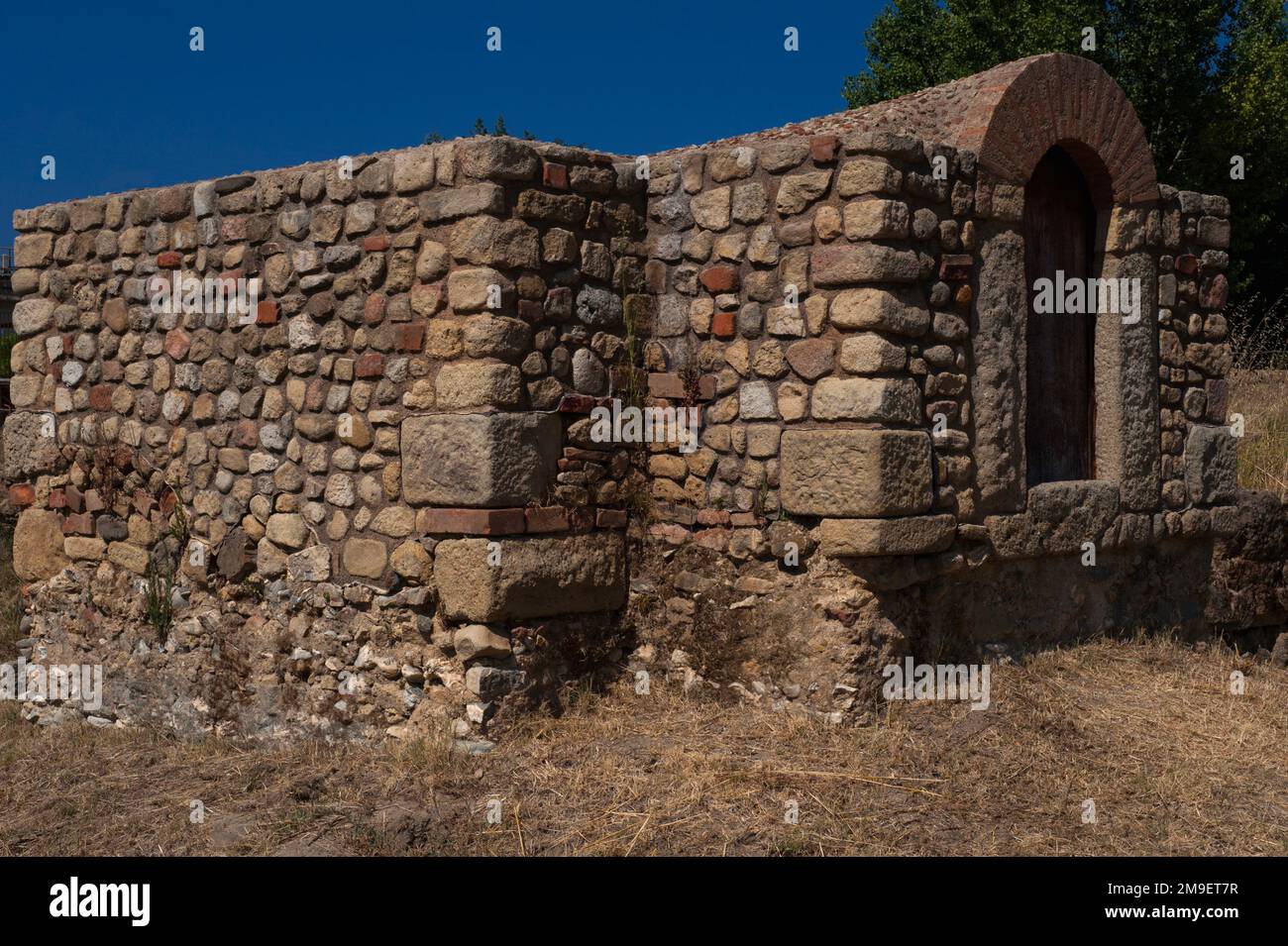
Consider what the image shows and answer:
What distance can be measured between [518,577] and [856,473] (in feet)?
4.88

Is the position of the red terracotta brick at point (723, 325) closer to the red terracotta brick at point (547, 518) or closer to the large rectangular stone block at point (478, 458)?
the large rectangular stone block at point (478, 458)

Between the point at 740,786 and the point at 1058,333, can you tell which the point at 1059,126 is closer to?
the point at 1058,333

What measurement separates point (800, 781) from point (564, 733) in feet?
3.59

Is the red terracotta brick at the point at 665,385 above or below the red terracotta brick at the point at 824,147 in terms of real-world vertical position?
below

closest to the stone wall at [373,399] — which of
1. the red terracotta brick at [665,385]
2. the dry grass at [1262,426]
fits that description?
the red terracotta brick at [665,385]

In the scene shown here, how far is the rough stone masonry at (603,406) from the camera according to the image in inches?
211

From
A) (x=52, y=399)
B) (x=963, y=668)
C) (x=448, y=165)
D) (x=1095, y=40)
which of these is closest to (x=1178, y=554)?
(x=963, y=668)

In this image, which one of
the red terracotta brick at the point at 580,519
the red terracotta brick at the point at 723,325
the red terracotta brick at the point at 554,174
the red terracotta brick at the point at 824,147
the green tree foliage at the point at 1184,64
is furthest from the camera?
the green tree foliage at the point at 1184,64

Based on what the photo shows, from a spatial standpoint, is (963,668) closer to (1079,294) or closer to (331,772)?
(1079,294)

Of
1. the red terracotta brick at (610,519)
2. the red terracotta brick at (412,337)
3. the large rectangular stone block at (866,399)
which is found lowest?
the red terracotta brick at (610,519)

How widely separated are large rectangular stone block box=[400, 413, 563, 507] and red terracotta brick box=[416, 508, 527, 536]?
0.04 meters

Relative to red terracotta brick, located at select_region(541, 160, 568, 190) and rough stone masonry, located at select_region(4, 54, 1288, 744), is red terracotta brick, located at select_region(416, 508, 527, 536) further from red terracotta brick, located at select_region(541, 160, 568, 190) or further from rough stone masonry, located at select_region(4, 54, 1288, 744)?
red terracotta brick, located at select_region(541, 160, 568, 190)

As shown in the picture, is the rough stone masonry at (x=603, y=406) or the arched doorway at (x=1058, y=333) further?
the arched doorway at (x=1058, y=333)

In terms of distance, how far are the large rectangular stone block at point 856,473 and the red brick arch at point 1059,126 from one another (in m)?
1.48
